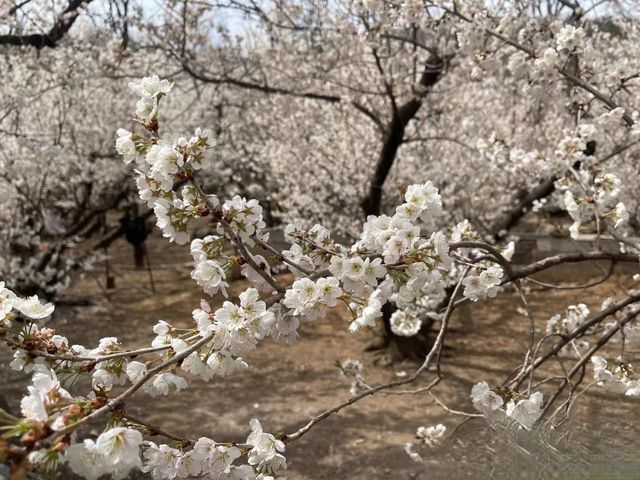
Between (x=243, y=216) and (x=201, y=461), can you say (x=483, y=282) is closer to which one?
(x=243, y=216)

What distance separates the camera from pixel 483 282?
2.01m

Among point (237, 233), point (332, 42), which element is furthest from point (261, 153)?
point (237, 233)

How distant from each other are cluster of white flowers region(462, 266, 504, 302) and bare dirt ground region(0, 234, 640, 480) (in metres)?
0.48

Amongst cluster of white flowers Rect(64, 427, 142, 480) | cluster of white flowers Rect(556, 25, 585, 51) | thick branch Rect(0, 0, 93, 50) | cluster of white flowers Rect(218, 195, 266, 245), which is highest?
thick branch Rect(0, 0, 93, 50)

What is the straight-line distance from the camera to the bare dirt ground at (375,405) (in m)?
2.02

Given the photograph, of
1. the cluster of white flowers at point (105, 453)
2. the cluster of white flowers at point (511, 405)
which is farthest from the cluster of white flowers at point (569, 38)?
the cluster of white flowers at point (105, 453)

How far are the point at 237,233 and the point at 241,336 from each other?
319 mm

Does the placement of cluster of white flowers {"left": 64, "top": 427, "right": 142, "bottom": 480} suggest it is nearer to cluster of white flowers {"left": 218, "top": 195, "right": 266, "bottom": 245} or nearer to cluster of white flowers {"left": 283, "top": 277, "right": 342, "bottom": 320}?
cluster of white flowers {"left": 283, "top": 277, "right": 342, "bottom": 320}

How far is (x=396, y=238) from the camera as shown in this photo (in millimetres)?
1610

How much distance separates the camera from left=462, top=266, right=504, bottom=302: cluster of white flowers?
6.52 feet

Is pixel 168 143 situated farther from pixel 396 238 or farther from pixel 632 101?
pixel 632 101

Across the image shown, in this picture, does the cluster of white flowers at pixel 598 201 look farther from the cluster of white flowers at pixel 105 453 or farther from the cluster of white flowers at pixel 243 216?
the cluster of white flowers at pixel 105 453

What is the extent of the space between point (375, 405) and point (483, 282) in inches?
179

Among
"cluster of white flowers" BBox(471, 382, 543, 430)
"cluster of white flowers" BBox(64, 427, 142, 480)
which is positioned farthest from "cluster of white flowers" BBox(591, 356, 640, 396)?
"cluster of white flowers" BBox(64, 427, 142, 480)
